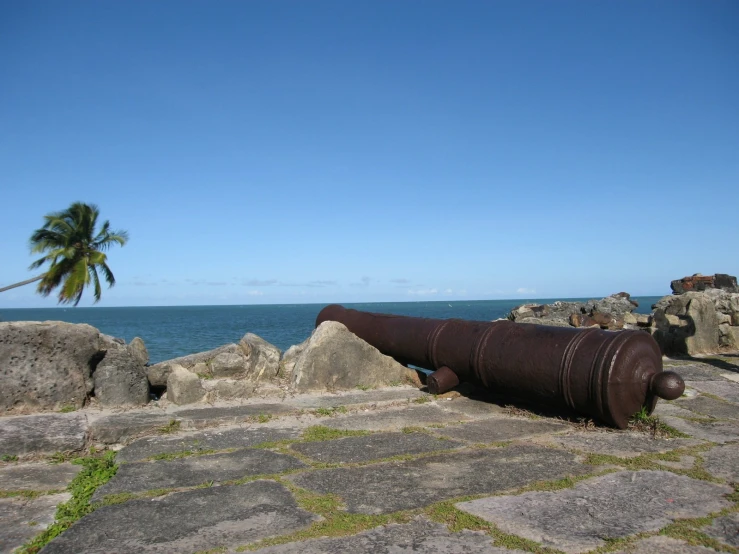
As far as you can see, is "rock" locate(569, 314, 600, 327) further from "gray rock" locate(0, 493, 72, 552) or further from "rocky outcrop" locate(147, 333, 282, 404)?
"gray rock" locate(0, 493, 72, 552)

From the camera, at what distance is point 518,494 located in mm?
3238

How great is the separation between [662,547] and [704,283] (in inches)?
807

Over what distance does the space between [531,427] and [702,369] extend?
4695 millimetres

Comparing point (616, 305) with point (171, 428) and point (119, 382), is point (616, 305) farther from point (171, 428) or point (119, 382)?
point (171, 428)

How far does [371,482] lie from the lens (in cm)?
351

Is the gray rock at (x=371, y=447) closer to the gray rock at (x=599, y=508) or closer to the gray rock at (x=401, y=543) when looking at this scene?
the gray rock at (x=599, y=508)

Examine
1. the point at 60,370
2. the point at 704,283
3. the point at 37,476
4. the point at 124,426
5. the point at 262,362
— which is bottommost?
the point at 37,476

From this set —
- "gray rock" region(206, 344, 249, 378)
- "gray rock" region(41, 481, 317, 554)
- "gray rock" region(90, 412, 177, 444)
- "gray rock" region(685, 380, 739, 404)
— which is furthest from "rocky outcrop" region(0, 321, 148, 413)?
"gray rock" region(685, 380, 739, 404)

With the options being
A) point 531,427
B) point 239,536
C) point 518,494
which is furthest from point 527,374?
point 239,536

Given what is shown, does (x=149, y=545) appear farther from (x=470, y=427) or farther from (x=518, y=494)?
(x=470, y=427)

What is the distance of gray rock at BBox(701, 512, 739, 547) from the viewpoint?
8.52ft

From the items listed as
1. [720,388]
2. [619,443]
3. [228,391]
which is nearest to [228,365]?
[228,391]

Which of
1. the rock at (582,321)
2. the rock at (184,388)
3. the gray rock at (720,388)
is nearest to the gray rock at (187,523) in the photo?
the rock at (184,388)

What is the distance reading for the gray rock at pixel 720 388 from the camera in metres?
6.39
